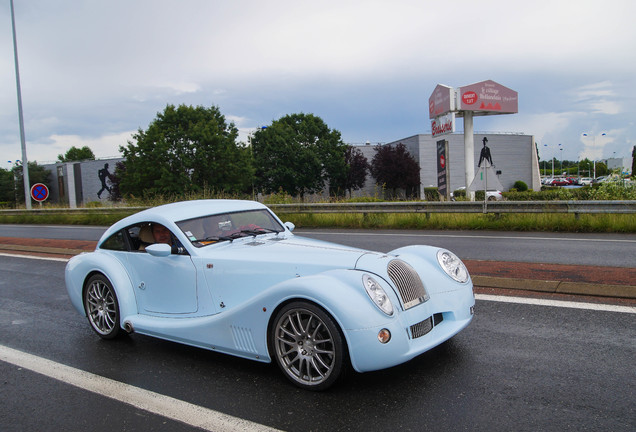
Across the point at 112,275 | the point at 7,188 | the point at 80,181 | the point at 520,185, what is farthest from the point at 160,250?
the point at 7,188

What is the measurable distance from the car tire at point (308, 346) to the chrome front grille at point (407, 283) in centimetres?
61

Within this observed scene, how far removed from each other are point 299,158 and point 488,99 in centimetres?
3367

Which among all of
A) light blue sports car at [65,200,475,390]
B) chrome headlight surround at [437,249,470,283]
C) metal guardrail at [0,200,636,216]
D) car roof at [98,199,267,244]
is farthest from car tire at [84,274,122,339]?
metal guardrail at [0,200,636,216]

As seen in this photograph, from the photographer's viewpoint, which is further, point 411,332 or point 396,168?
point 396,168

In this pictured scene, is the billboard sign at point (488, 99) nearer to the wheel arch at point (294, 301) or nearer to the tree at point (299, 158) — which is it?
the wheel arch at point (294, 301)

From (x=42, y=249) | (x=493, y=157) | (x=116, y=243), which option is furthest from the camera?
(x=493, y=157)

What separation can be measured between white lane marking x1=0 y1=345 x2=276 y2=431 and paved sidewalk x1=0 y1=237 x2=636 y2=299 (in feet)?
13.7

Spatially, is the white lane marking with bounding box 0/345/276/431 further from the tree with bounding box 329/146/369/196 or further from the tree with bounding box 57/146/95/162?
the tree with bounding box 57/146/95/162

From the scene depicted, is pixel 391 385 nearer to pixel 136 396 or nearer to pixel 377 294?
pixel 377 294

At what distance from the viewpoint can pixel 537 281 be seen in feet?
20.0

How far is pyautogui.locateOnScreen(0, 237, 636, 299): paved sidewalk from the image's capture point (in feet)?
18.5

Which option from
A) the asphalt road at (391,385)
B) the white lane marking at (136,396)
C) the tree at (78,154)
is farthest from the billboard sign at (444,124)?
the tree at (78,154)

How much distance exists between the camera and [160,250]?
14.7 feet

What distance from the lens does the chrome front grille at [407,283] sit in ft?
12.0
